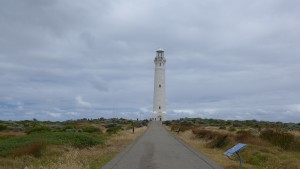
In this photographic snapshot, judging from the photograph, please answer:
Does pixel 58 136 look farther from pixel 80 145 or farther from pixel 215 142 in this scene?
pixel 215 142

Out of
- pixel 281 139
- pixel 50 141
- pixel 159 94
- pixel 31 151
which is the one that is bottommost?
pixel 31 151

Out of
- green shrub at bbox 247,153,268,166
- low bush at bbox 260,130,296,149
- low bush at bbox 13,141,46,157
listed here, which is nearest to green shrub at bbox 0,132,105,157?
low bush at bbox 13,141,46,157

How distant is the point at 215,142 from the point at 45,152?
10.8 metres

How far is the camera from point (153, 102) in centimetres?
8719

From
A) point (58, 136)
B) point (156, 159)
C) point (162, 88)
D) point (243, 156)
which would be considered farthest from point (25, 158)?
point (162, 88)

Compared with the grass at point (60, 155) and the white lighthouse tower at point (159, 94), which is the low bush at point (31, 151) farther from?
the white lighthouse tower at point (159, 94)

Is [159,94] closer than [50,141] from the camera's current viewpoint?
No

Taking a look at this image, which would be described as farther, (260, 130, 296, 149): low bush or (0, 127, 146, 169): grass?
(260, 130, 296, 149): low bush

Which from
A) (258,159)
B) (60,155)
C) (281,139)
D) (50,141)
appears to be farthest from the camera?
(50,141)

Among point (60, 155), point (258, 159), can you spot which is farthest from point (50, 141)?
point (258, 159)

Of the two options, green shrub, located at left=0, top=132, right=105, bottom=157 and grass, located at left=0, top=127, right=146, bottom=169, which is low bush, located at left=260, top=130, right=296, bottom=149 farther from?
green shrub, located at left=0, top=132, right=105, bottom=157

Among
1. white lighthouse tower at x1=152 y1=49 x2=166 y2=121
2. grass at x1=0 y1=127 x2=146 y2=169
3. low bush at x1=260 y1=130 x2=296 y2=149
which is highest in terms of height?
white lighthouse tower at x1=152 y1=49 x2=166 y2=121

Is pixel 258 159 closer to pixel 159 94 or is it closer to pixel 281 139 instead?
pixel 281 139

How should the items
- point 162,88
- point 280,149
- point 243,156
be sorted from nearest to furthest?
point 243,156 < point 280,149 < point 162,88
